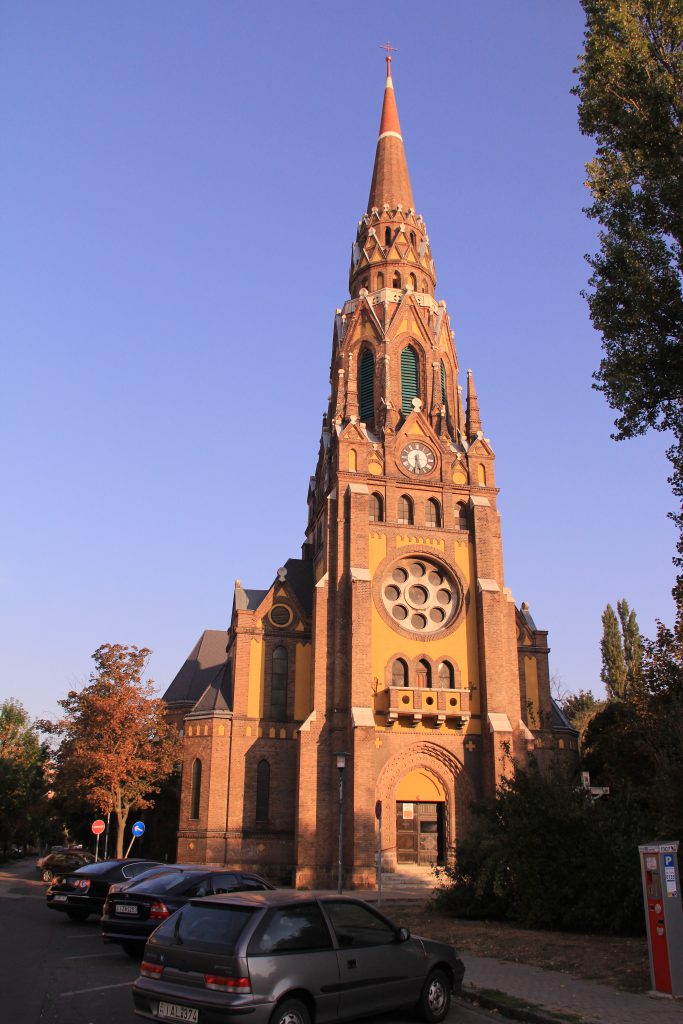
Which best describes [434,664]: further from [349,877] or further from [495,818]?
[495,818]

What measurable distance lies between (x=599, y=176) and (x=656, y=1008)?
14.4m

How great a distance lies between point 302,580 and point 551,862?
24.5m

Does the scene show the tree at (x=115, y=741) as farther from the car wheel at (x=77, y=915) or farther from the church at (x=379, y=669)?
the car wheel at (x=77, y=915)

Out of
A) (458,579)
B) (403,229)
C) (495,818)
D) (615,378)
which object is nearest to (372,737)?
(458,579)

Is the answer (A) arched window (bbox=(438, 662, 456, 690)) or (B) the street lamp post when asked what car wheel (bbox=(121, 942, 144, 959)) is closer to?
(B) the street lamp post

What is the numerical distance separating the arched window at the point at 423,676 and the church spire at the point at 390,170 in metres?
26.4

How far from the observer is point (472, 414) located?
42.8 meters

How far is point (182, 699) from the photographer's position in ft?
165

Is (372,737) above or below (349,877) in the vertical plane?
above

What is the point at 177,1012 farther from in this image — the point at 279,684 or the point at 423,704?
the point at 279,684

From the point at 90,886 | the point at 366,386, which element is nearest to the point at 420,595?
the point at 366,386

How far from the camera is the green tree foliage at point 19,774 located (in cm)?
5038

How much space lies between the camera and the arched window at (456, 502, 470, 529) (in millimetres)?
39812

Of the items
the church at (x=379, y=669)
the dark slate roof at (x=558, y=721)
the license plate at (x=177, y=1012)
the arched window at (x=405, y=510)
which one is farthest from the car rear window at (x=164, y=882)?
the dark slate roof at (x=558, y=721)
